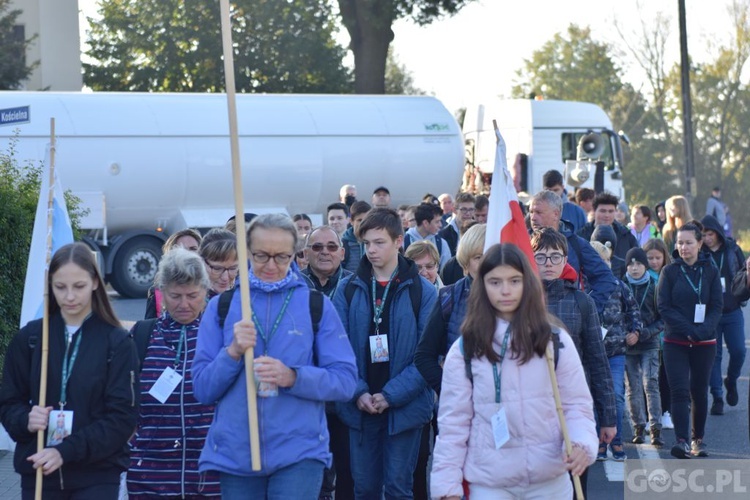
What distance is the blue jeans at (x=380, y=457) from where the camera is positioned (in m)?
6.65

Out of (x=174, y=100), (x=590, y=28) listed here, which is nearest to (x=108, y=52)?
(x=174, y=100)

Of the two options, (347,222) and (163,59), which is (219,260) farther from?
(163,59)

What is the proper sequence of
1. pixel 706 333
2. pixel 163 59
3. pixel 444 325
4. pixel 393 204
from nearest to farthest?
pixel 444 325
pixel 706 333
pixel 393 204
pixel 163 59

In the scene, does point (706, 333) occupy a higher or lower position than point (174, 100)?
lower

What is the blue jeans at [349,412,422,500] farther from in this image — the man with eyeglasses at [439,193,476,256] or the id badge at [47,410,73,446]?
the man with eyeglasses at [439,193,476,256]

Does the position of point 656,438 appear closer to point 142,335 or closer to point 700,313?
point 700,313

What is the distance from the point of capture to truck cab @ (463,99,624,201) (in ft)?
90.8

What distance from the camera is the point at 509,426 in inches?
192

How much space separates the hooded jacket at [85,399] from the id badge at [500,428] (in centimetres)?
141

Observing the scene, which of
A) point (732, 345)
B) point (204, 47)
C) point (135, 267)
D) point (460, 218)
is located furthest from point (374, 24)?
point (732, 345)

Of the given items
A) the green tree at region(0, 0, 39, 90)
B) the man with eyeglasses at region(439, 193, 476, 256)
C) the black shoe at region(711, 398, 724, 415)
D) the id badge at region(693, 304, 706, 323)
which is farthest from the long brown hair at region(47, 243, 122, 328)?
the green tree at region(0, 0, 39, 90)

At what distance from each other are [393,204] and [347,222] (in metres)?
12.1

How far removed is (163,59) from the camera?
137 ft

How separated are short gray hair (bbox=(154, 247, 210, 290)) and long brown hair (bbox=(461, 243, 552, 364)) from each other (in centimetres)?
125
